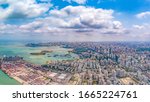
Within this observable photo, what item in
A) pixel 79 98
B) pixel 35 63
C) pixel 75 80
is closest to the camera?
pixel 79 98

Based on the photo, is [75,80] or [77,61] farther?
[77,61]

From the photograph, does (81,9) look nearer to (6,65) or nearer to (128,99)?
(6,65)

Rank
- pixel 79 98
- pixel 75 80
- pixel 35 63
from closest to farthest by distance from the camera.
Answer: pixel 79 98
pixel 75 80
pixel 35 63

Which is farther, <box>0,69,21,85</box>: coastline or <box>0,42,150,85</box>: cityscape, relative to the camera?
<box>0,42,150,85</box>: cityscape

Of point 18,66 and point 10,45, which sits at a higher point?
point 10,45

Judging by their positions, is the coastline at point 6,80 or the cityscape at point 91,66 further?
the cityscape at point 91,66

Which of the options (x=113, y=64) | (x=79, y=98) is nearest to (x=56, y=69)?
(x=113, y=64)

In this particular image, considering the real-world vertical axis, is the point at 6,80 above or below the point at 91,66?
below

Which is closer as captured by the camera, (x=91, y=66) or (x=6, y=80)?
(x=6, y=80)
